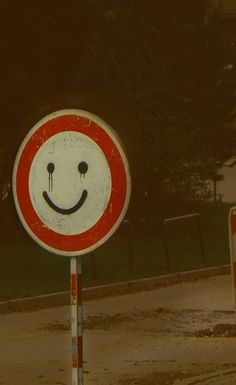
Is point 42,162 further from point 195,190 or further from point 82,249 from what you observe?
point 195,190

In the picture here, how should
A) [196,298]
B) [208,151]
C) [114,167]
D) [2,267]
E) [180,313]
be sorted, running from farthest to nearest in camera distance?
1. [208,151]
2. [2,267]
3. [196,298]
4. [180,313]
5. [114,167]

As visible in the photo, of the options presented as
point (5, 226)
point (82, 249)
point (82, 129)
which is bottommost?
point (82, 249)

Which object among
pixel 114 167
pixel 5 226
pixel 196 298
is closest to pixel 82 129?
pixel 114 167

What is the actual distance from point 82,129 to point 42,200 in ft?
1.41

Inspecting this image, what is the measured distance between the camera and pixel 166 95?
28188 mm

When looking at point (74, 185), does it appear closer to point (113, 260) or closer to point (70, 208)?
point (70, 208)

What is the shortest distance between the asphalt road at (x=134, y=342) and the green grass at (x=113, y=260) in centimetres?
112

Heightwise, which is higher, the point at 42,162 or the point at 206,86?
the point at 206,86

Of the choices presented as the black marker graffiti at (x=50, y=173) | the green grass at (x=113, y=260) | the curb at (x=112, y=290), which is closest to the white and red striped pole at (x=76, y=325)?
the black marker graffiti at (x=50, y=173)

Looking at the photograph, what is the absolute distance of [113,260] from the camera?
23672 millimetres

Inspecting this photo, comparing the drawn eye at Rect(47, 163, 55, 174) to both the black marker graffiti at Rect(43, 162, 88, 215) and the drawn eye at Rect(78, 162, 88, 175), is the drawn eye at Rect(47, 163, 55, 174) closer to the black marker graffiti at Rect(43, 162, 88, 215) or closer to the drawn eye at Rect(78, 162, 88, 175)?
the black marker graffiti at Rect(43, 162, 88, 215)

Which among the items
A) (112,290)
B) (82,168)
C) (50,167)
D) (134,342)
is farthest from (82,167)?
(112,290)

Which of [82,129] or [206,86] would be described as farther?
[206,86]

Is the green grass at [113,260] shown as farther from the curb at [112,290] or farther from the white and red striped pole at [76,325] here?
the white and red striped pole at [76,325]
